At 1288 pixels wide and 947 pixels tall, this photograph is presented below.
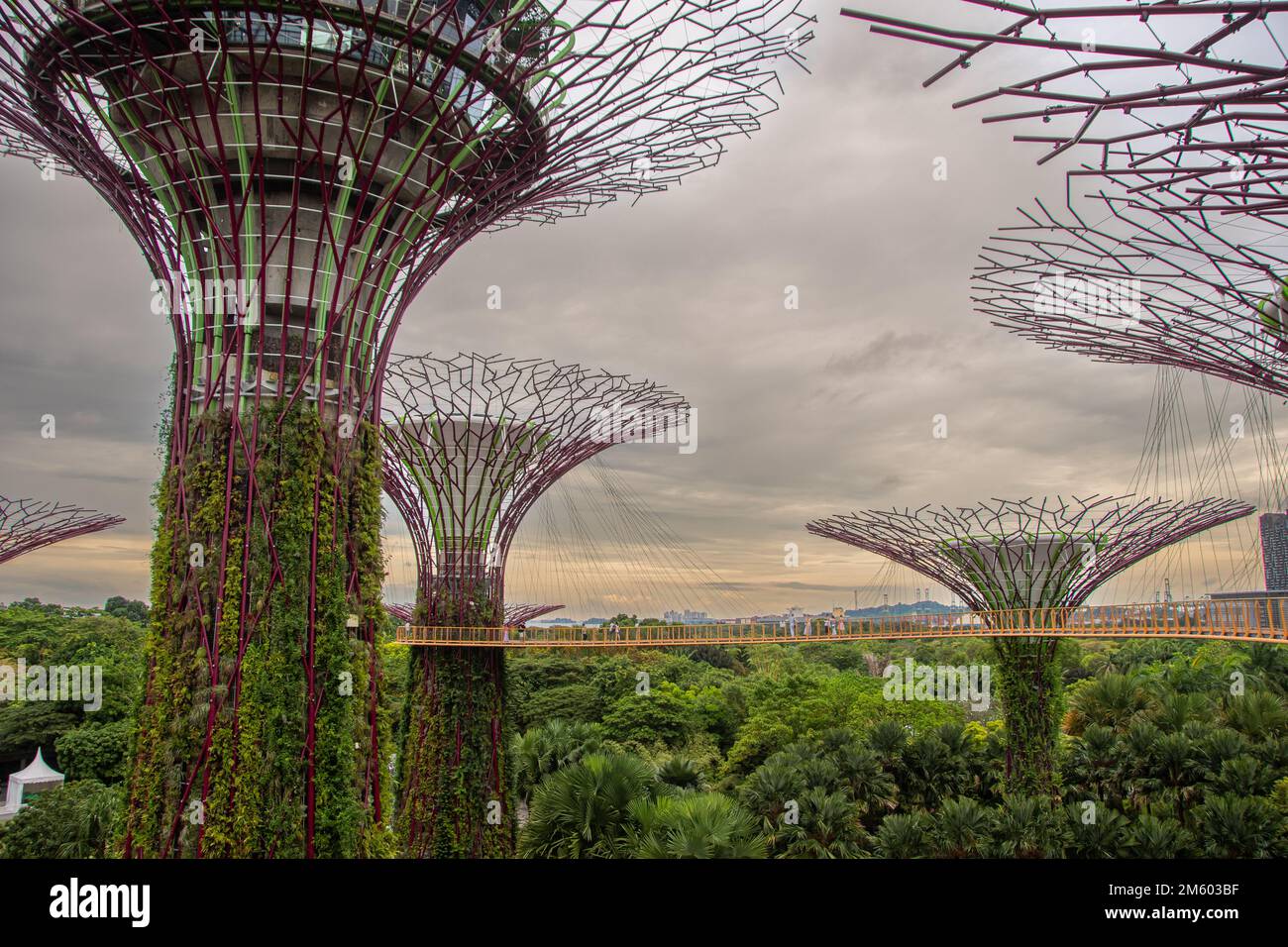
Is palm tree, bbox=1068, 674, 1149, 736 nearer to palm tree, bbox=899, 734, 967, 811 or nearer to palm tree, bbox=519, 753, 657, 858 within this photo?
palm tree, bbox=899, 734, 967, 811

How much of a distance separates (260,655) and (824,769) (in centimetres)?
1219

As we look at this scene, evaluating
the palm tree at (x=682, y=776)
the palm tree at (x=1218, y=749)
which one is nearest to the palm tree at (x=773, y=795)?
the palm tree at (x=682, y=776)

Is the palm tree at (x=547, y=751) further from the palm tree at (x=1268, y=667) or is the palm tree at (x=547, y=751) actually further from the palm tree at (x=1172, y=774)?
the palm tree at (x=1268, y=667)

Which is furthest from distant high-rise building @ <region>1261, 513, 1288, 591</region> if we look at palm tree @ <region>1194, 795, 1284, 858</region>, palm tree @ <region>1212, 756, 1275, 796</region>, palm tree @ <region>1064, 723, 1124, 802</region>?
palm tree @ <region>1194, 795, 1284, 858</region>

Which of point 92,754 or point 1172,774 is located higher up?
point 1172,774

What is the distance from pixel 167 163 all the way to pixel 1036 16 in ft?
36.1

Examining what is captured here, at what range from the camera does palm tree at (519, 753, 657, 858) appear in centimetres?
1448

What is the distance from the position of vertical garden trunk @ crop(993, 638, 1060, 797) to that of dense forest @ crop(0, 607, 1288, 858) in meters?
0.47

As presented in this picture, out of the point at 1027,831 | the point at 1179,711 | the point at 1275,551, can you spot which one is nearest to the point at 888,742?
the point at 1027,831

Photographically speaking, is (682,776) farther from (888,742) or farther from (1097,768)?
(1097,768)

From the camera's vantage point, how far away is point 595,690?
36.0 metres

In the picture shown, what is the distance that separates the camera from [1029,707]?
21.0m

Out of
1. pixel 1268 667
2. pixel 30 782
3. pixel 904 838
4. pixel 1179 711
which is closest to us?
pixel 904 838
